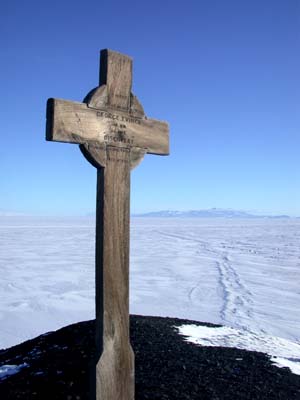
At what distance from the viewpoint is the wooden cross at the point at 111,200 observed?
2.84m

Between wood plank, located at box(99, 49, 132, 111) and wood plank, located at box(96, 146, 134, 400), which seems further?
wood plank, located at box(99, 49, 132, 111)

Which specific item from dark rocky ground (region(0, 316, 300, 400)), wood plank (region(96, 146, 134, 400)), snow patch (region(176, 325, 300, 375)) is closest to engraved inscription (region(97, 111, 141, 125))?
wood plank (region(96, 146, 134, 400))

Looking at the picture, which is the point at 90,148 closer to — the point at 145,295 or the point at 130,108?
the point at 130,108

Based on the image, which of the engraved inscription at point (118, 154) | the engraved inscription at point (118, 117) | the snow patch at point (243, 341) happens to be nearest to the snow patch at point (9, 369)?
the snow patch at point (243, 341)

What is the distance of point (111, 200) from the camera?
2.94 metres

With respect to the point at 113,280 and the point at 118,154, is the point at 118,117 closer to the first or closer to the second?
the point at 118,154

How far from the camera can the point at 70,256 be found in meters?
19.3

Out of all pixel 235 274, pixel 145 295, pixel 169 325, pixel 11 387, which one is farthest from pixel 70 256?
pixel 11 387

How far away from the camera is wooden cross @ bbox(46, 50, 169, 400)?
2836mm

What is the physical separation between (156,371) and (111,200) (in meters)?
1.78

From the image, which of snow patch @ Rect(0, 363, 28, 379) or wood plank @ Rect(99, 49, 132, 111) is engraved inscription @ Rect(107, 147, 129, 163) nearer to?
wood plank @ Rect(99, 49, 132, 111)

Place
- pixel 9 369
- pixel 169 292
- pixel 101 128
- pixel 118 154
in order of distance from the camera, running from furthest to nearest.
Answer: pixel 169 292, pixel 9 369, pixel 118 154, pixel 101 128

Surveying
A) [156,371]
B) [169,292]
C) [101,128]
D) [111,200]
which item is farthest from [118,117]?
[169,292]

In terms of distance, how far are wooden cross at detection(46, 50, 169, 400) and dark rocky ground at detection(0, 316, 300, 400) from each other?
6.9 inches
